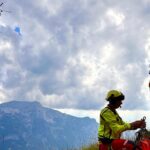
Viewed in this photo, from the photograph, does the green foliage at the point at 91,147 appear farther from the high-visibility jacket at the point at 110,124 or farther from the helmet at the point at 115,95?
the helmet at the point at 115,95

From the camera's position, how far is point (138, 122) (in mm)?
9711

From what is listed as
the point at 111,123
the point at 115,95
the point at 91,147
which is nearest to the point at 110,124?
the point at 111,123

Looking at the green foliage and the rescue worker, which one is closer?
the rescue worker

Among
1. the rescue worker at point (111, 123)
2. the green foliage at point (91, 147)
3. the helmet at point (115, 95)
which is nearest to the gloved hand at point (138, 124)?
the rescue worker at point (111, 123)

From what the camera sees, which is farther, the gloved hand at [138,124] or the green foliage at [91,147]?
the green foliage at [91,147]

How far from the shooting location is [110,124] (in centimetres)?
1023

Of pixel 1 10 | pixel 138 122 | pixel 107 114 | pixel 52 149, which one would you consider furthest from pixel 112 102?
pixel 52 149

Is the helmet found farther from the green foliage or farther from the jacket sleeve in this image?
the green foliage

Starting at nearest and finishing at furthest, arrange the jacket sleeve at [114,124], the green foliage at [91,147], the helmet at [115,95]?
the jacket sleeve at [114,124] → the helmet at [115,95] → the green foliage at [91,147]

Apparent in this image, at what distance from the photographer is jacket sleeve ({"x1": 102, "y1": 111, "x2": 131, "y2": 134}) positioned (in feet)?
32.8

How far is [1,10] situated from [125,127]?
497 centimetres

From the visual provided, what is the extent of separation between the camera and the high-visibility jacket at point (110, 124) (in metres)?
10.2

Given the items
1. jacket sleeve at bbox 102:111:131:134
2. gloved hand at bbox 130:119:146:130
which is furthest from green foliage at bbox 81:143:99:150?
gloved hand at bbox 130:119:146:130

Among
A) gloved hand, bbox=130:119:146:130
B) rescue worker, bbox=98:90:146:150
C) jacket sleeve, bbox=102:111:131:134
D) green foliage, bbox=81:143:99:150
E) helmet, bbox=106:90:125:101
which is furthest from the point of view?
green foliage, bbox=81:143:99:150
